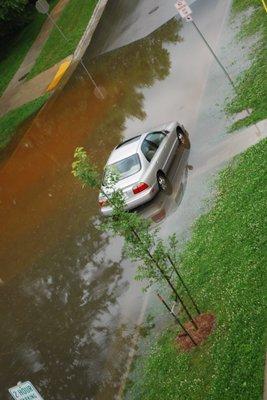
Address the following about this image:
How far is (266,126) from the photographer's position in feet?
47.1

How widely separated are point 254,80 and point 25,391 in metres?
11.8

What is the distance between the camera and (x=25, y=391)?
7531mm

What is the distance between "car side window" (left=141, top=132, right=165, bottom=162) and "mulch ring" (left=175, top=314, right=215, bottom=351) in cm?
625

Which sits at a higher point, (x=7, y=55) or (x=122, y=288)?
(x=7, y=55)

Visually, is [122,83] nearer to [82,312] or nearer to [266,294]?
[82,312]

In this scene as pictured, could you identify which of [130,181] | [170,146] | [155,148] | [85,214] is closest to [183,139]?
[170,146]

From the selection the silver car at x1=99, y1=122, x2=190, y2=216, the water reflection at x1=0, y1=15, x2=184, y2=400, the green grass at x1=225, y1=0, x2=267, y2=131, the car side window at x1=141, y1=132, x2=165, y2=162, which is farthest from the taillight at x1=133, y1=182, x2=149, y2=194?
the green grass at x1=225, y1=0, x2=267, y2=131

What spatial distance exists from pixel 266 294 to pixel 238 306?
58 centimetres

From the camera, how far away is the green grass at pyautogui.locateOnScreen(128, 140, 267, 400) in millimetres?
8914

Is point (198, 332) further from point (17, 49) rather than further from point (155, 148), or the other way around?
point (17, 49)

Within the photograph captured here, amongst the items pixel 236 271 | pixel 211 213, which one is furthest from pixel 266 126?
pixel 236 271

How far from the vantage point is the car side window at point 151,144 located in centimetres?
1601

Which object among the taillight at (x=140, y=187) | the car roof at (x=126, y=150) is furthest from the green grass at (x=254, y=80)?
the taillight at (x=140, y=187)

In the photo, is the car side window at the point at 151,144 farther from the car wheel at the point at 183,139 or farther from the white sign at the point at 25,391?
the white sign at the point at 25,391
